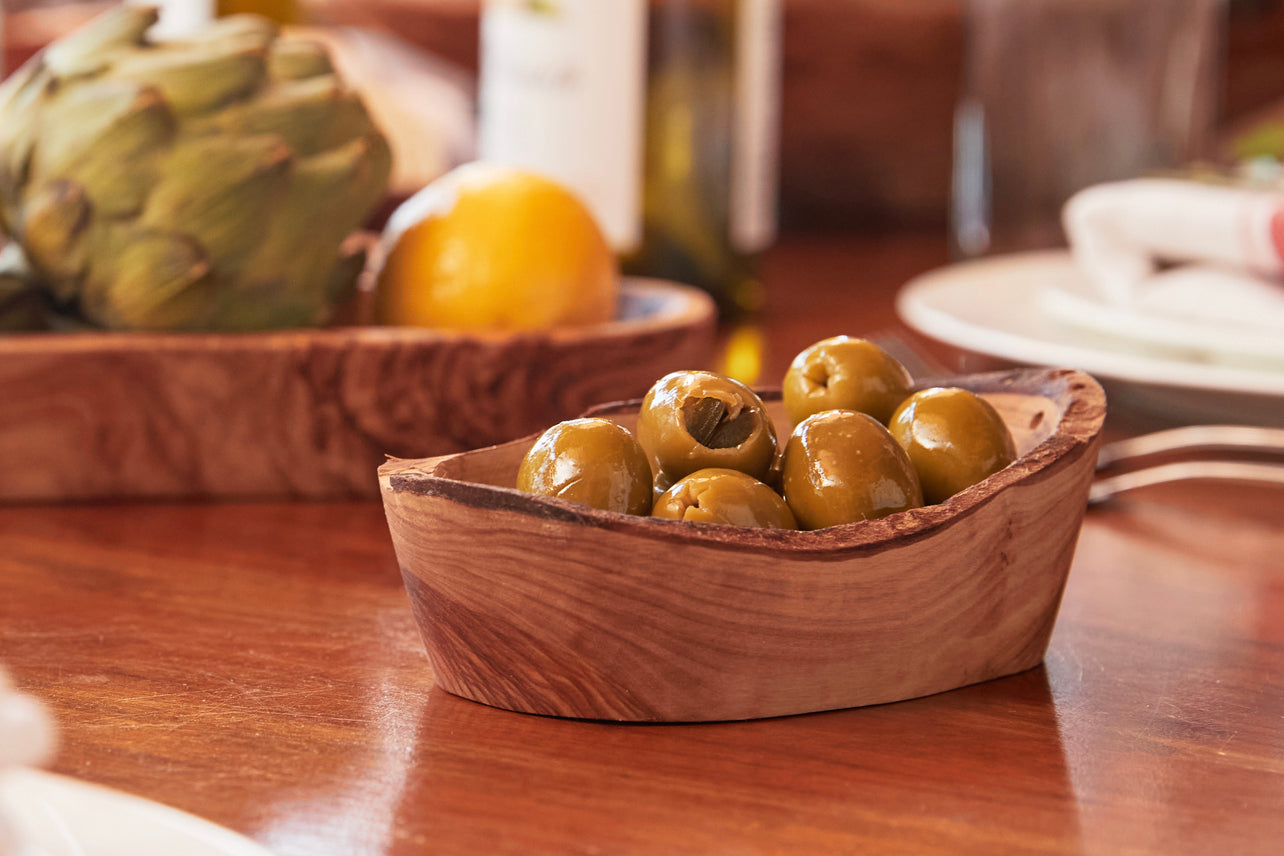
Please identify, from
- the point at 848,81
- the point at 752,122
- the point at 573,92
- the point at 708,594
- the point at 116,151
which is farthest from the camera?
the point at 848,81

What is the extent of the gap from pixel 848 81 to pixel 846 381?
50.0 inches

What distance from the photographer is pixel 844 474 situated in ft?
1.14

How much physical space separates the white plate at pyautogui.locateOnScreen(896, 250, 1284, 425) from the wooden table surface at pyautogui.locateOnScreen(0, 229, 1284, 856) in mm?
118

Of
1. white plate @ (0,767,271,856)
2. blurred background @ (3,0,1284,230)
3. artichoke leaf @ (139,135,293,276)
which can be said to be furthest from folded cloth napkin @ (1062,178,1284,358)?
blurred background @ (3,0,1284,230)

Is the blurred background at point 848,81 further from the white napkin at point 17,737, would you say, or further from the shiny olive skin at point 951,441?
the white napkin at point 17,737

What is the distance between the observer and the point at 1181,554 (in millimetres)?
522

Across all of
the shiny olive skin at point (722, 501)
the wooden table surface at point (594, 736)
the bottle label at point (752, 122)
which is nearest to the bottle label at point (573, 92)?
the bottle label at point (752, 122)

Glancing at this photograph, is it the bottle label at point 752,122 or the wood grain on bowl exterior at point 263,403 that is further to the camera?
the bottle label at point 752,122

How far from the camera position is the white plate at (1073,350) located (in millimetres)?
597

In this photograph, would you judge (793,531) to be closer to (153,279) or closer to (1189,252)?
(153,279)

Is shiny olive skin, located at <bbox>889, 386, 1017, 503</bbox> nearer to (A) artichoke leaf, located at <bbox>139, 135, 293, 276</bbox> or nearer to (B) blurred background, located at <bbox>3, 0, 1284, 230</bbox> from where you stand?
(A) artichoke leaf, located at <bbox>139, 135, 293, 276</bbox>

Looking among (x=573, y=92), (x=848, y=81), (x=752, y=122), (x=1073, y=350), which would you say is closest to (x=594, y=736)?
(x=1073, y=350)

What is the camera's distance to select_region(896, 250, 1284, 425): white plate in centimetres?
60

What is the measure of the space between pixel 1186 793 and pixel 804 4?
52.1 inches
